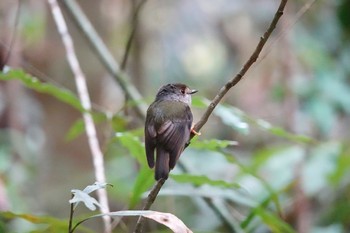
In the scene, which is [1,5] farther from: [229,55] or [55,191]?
[229,55]

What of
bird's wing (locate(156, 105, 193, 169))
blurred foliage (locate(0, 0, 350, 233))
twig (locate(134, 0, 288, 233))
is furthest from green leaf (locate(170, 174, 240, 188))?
blurred foliage (locate(0, 0, 350, 233))

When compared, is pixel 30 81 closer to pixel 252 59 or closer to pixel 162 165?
pixel 162 165

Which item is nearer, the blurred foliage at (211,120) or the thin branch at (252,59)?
A: the thin branch at (252,59)

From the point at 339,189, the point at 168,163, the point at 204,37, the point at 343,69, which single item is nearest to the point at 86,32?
the point at 168,163

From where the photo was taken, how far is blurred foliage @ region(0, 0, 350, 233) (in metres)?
3.93

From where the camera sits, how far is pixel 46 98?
5.41 m

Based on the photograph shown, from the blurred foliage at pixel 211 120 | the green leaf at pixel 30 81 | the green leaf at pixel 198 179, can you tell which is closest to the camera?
the green leaf at pixel 198 179

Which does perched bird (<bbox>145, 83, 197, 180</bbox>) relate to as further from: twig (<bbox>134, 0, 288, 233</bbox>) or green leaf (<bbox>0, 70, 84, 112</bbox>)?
green leaf (<bbox>0, 70, 84, 112</bbox>)

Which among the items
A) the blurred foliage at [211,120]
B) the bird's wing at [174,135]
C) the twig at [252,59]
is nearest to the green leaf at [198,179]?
the bird's wing at [174,135]

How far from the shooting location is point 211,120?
6559 mm

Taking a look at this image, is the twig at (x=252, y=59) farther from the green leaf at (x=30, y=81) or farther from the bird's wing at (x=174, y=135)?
the green leaf at (x=30, y=81)

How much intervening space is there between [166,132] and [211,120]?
4541 mm

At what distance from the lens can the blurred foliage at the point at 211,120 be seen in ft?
12.9

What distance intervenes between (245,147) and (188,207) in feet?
5.25
